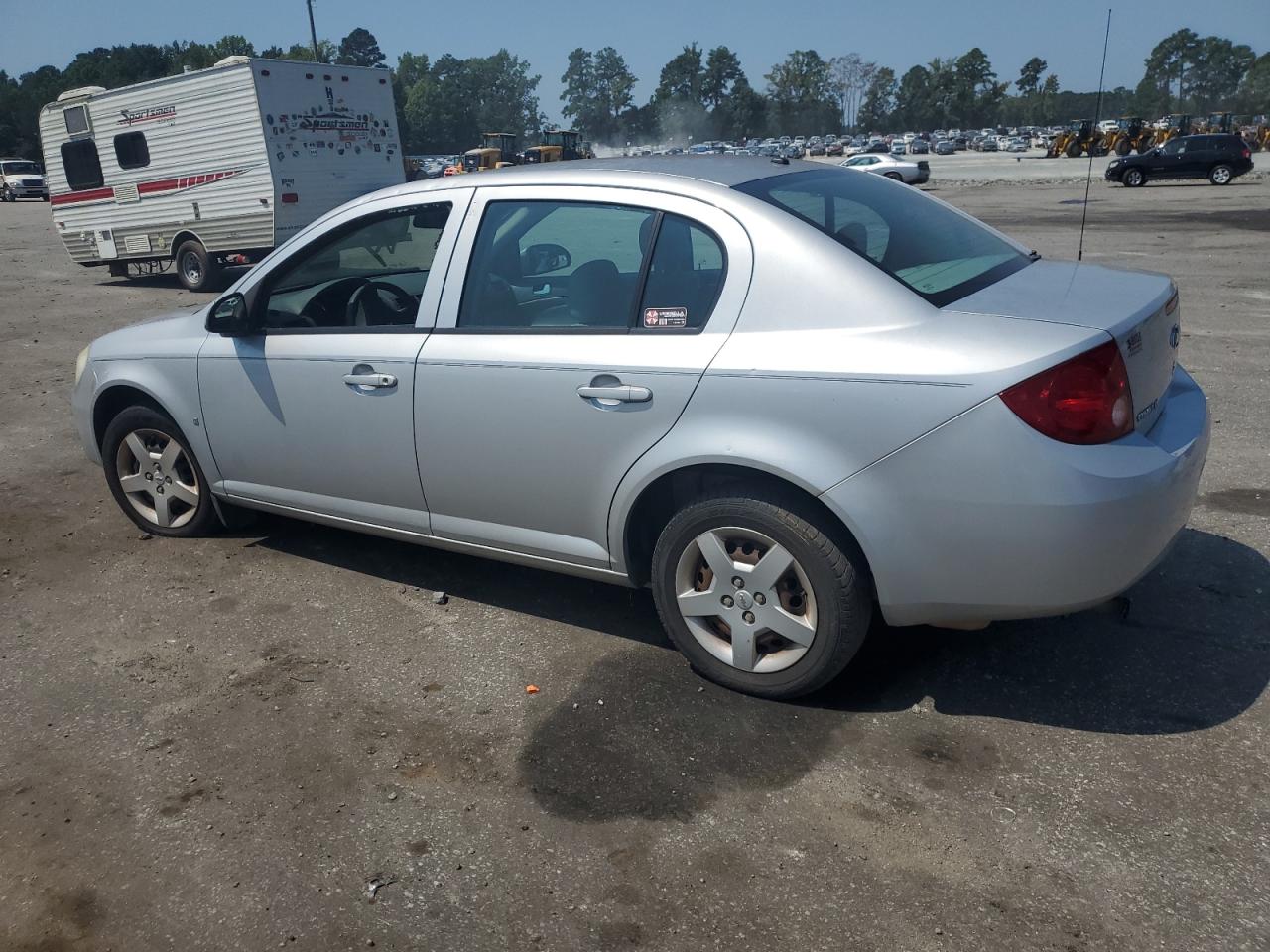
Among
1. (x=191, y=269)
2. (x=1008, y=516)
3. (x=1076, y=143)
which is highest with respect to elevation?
(x=1008, y=516)

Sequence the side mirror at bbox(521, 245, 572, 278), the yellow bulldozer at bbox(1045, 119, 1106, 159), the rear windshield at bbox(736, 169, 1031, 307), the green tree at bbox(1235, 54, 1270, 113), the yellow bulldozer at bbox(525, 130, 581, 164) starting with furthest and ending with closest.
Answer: the green tree at bbox(1235, 54, 1270, 113), the yellow bulldozer at bbox(1045, 119, 1106, 159), the yellow bulldozer at bbox(525, 130, 581, 164), the side mirror at bbox(521, 245, 572, 278), the rear windshield at bbox(736, 169, 1031, 307)

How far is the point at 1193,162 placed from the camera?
32156 mm

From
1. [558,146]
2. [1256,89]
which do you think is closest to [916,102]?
[1256,89]

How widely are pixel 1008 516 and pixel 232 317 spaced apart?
3.32 metres

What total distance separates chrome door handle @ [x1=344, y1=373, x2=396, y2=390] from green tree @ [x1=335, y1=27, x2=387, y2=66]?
523 ft

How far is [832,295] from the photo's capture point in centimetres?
321

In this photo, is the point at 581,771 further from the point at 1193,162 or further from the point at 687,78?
the point at 687,78

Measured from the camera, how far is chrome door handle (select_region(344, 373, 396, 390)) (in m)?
4.04

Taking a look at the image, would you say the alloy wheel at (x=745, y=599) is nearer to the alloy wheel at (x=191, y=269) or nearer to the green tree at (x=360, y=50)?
the alloy wheel at (x=191, y=269)

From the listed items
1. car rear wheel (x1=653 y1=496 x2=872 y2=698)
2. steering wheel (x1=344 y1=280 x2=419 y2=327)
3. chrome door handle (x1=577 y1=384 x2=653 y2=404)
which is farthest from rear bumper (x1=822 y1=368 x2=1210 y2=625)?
steering wheel (x1=344 y1=280 x2=419 y2=327)

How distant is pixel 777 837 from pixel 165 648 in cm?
265

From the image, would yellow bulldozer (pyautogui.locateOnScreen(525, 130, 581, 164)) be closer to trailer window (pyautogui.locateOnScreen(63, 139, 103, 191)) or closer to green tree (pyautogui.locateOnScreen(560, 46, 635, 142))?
trailer window (pyautogui.locateOnScreen(63, 139, 103, 191))

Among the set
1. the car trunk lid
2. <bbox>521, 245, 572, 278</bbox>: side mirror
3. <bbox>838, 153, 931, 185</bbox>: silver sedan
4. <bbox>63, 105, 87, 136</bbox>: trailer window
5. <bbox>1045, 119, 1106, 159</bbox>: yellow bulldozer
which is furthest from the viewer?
<bbox>1045, 119, 1106, 159</bbox>: yellow bulldozer

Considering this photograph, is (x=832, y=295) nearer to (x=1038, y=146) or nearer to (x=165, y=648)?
(x=165, y=648)
